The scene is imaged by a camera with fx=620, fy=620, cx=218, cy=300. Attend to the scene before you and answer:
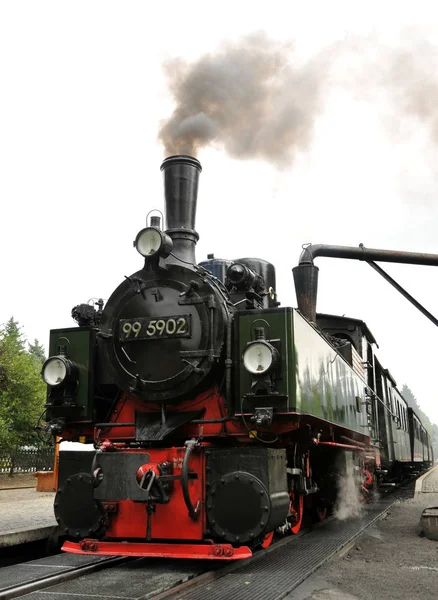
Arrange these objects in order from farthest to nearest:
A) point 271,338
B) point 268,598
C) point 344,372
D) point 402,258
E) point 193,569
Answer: point 402,258
point 344,372
point 271,338
point 193,569
point 268,598

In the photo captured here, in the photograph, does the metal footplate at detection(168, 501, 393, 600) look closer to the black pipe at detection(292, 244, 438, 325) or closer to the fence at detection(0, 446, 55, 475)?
the black pipe at detection(292, 244, 438, 325)

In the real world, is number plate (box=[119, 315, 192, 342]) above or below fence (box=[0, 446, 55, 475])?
above

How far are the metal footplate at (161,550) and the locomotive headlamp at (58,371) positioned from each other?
155cm

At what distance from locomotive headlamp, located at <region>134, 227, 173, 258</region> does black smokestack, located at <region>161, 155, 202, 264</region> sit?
13.0 inches

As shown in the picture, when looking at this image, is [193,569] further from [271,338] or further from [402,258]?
[402,258]

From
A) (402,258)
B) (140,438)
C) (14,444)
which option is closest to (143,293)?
(140,438)

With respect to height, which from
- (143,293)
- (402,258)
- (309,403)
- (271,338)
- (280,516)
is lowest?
(280,516)

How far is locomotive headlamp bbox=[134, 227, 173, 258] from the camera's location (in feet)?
19.8

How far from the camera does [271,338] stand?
219 inches

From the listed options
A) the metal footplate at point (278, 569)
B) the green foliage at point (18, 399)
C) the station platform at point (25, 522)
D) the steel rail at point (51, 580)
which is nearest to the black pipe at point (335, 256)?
the metal footplate at point (278, 569)

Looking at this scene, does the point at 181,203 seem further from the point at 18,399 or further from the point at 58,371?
the point at 18,399

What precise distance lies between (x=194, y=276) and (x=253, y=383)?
125 centimetres

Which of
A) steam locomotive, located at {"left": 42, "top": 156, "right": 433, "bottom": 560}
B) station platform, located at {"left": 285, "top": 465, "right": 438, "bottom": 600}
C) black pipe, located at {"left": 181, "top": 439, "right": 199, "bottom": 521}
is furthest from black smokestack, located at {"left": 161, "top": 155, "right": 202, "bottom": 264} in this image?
station platform, located at {"left": 285, "top": 465, "right": 438, "bottom": 600}

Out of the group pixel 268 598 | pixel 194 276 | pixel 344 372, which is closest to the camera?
pixel 268 598
